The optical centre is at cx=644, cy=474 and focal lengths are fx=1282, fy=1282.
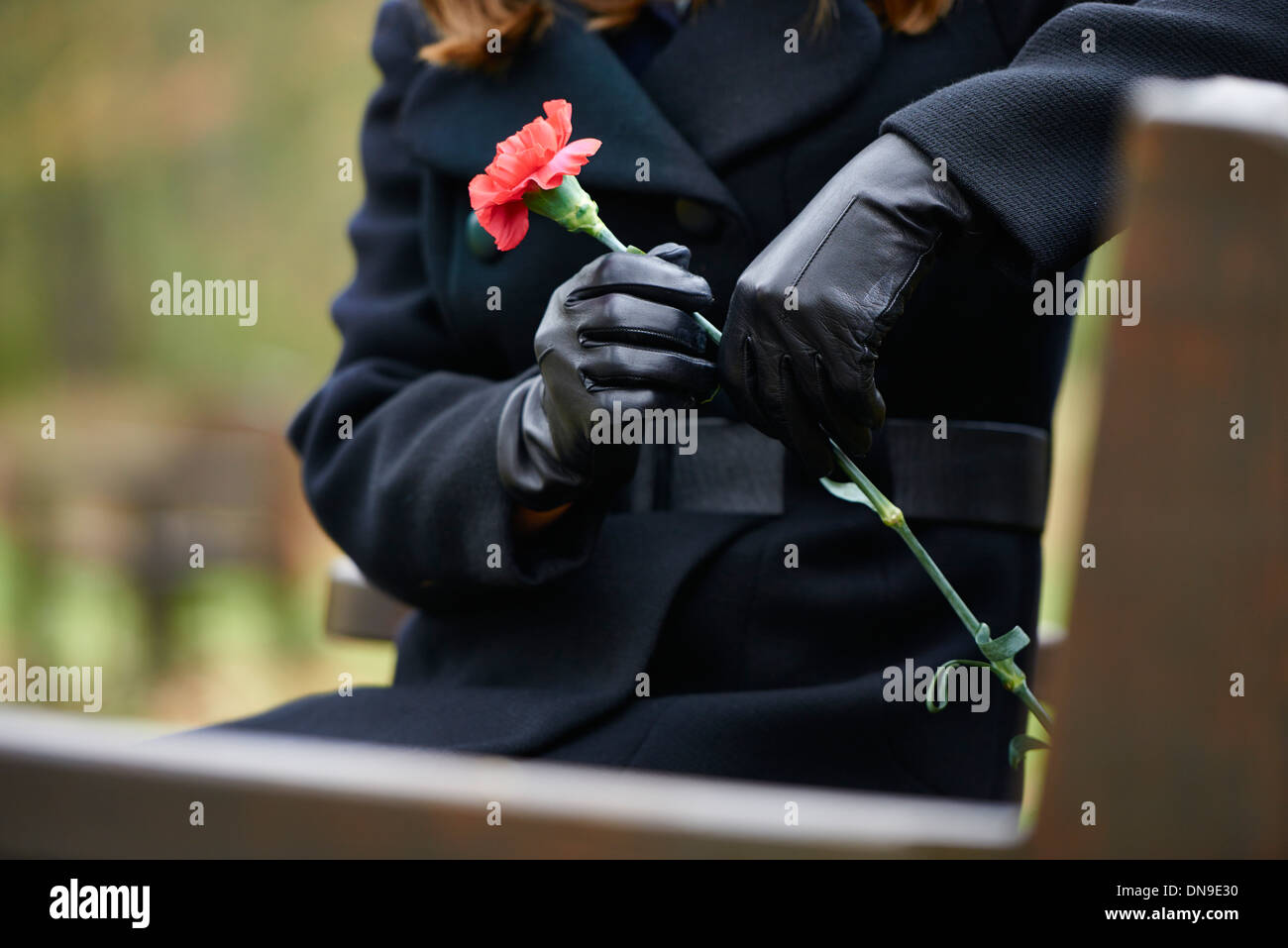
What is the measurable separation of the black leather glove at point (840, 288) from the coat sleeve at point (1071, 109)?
0.02 meters

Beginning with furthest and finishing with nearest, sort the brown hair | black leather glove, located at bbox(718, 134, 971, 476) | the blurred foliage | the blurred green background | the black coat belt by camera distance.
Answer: the blurred foliage < the blurred green background < the brown hair < the black coat belt < black leather glove, located at bbox(718, 134, 971, 476)

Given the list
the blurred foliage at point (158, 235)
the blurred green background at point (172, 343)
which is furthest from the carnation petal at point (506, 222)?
the blurred foliage at point (158, 235)

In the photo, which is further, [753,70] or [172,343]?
[172,343]

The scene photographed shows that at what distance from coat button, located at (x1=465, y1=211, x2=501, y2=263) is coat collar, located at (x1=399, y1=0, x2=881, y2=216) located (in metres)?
0.05

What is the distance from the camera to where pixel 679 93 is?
1.10 meters

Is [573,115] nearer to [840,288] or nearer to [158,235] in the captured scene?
[840,288]

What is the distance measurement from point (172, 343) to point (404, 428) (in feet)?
25.3

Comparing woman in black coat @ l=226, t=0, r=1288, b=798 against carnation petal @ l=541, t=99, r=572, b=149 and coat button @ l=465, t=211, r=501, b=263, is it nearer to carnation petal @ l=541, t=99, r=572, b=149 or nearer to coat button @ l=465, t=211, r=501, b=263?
coat button @ l=465, t=211, r=501, b=263

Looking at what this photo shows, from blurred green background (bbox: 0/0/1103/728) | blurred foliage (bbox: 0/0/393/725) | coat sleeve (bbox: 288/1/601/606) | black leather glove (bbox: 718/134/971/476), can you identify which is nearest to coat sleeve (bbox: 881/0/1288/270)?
black leather glove (bbox: 718/134/971/476)

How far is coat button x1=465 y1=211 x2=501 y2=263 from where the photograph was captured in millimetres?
1119

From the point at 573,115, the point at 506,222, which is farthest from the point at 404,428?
the point at 506,222

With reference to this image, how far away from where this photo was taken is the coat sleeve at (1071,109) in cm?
74

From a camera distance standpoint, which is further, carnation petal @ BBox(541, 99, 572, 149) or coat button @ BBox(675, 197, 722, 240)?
coat button @ BBox(675, 197, 722, 240)

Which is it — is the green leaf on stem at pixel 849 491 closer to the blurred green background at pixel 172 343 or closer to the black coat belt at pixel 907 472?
the black coat belt at pixel 907 472
